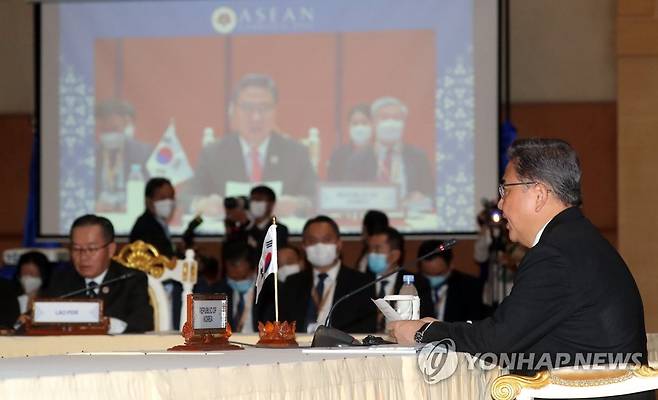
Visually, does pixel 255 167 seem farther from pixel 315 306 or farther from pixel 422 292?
pixel 422 292

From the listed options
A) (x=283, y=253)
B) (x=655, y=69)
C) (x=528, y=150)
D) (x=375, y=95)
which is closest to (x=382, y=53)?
(x=375, y=95)

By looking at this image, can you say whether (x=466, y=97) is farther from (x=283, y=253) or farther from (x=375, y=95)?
(x=283, y=253)

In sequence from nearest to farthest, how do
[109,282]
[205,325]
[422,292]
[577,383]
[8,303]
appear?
[577,383] → [205,325] → [109,282] → [422,292] → [8,303]

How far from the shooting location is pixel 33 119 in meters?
9.16

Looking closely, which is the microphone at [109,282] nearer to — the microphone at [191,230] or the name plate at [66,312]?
the name plate at [66,312]

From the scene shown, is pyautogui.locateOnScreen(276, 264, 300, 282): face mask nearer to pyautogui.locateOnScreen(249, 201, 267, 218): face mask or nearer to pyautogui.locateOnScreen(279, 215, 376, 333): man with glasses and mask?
pyautogui.locateOnScreen(279, 215, 376, 333): man with glasses and mask

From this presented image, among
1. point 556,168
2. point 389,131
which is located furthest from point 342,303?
point 389,131

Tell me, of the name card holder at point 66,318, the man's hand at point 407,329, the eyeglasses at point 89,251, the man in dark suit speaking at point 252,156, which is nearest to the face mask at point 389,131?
the man in dark suit speaking at point 252,156

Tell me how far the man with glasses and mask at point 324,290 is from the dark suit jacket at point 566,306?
2.76 m

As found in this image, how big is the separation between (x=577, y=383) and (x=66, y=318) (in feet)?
8.43

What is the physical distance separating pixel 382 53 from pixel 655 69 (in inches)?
69.1

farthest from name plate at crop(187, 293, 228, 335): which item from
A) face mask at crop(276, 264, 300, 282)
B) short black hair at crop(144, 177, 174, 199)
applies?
short black hair at crop(144, 177, 174, 199)

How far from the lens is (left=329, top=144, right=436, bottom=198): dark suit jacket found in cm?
852

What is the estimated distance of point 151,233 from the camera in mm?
7129
